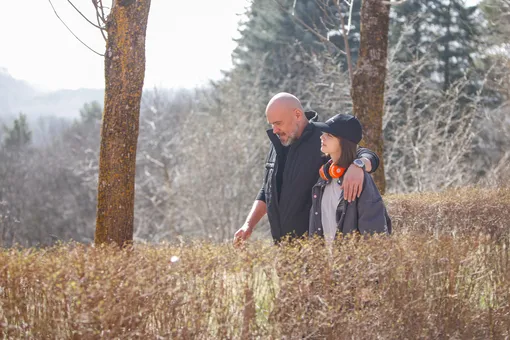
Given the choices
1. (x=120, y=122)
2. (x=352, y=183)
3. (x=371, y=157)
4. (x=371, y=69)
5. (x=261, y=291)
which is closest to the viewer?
(x=261, y=291)

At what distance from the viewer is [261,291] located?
3.36 m

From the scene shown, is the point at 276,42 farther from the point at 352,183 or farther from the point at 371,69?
the point at 352,183

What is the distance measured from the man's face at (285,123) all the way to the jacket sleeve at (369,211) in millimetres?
686

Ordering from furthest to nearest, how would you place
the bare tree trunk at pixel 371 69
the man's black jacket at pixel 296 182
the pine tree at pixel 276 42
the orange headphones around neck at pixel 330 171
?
the pine tree at pixel 276 42
the bare tree trunk at pixel 371 69
the man's black jacket at pixel 296 182
the orange headphones around neck at pixel 330 171

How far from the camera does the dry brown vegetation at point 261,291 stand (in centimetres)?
295

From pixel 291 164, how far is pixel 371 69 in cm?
298

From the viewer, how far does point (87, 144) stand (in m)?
39.2

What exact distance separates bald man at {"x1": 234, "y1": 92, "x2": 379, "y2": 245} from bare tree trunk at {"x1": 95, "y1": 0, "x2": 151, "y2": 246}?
930 mm

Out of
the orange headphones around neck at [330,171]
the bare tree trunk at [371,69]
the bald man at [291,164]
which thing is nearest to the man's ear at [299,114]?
the bald man at [291,164]

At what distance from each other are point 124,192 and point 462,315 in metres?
2.42

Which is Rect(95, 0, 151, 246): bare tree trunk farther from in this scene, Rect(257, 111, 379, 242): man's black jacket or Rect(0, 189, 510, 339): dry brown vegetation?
Rect(0, 189, 510, 339): dry brown vegetation

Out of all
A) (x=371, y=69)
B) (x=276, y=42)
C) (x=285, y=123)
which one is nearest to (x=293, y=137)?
(x=285, y=123)

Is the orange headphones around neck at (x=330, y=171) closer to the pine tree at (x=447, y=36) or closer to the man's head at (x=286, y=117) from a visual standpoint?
the man's head at (x=286, y=117)

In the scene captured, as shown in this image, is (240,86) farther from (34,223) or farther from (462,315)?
(462,315)
